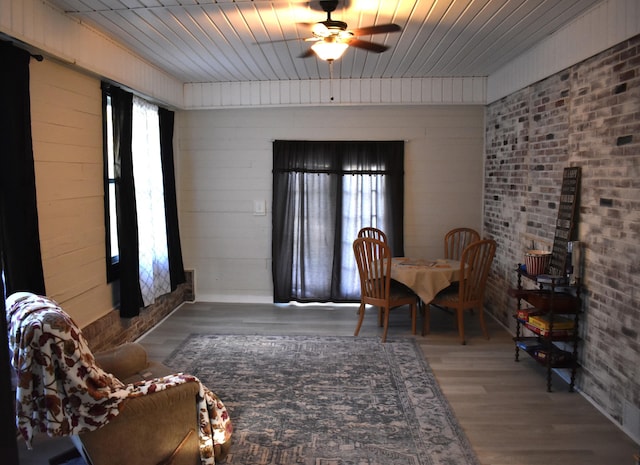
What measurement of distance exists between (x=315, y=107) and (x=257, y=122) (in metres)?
0.70

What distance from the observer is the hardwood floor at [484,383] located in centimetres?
300

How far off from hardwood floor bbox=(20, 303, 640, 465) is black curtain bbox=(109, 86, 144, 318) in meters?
0.56

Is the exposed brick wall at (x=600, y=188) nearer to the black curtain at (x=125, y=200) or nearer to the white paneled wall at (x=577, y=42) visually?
the white paneled wall at (x=577, y=42)

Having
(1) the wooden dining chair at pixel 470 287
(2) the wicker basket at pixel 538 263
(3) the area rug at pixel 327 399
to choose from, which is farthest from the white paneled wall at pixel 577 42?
(3) the area rug at pixel 327 399

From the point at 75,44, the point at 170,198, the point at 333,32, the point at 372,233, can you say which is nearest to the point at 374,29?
the point at 333,32

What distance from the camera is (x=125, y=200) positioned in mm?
4523

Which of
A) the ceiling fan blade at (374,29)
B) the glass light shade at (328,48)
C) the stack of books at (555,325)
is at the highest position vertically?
the ceiling fan blade at (374,29)

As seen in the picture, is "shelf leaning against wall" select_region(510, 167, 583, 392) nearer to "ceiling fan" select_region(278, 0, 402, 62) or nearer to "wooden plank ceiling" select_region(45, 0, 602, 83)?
"wooden plank ceiling" select_region(45, 0, 602, 83)

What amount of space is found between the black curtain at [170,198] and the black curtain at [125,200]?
92 cm

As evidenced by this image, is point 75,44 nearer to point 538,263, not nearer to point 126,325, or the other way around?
point 126,325

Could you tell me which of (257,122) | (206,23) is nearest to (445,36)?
(206,23)

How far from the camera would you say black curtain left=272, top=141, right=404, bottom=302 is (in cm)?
610

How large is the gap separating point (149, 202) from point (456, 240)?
3.39 m

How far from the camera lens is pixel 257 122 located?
245 inches
